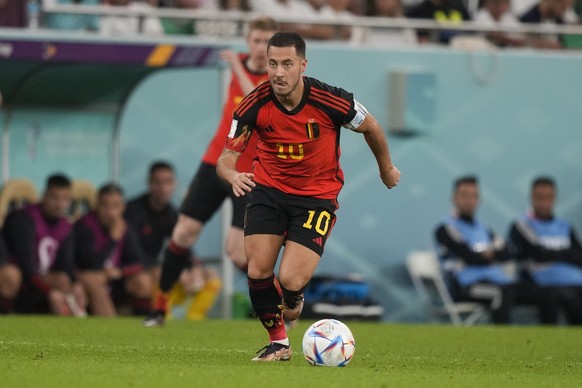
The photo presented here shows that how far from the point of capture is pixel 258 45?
12.0 m

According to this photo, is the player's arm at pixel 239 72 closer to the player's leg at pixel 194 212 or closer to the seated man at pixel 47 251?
the player's leg at pixel 194 212

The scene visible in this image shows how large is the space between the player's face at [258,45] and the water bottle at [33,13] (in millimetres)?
4769

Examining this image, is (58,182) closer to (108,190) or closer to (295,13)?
(108,190)

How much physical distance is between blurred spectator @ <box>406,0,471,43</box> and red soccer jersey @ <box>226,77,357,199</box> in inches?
389

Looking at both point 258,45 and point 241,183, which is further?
point 258,45

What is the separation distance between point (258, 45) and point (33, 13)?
4.97m

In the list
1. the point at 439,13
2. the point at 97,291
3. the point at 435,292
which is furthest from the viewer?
the point at 439,13

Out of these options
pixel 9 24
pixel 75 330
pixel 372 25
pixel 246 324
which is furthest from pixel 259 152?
pixel 372 25

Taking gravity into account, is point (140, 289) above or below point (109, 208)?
below

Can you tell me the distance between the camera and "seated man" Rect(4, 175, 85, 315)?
15.3 metres

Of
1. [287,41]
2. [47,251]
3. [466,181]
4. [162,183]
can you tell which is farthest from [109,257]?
[287,41]

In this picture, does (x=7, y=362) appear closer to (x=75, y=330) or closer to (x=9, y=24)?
(x=75, y=330)

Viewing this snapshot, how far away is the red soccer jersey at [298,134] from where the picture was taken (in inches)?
363

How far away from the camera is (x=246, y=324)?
14.5 metres
